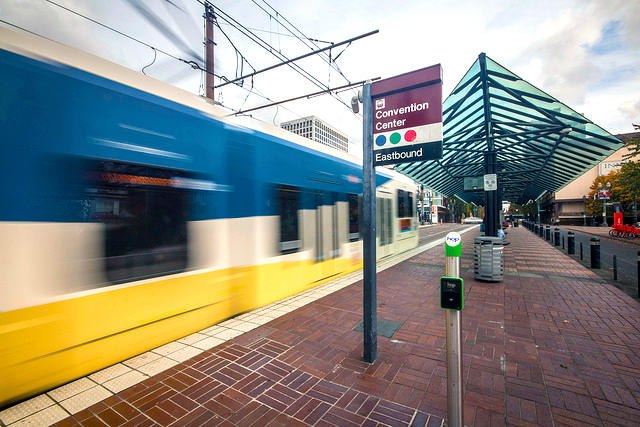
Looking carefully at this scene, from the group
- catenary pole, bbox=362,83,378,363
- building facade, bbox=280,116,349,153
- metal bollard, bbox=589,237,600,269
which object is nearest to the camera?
catenary pole, bbox=362,83,378,363

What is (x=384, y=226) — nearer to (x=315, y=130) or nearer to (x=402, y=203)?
(x=402, y=203)

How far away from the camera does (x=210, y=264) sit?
3635mm

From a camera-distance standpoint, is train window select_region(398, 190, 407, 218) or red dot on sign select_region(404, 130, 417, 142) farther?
train window select_region(398, 190, 407, 218)

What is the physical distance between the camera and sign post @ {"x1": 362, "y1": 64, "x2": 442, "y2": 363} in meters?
2.67

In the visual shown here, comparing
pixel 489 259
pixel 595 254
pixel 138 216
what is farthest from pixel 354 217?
pixel 595 254

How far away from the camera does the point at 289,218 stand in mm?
4961

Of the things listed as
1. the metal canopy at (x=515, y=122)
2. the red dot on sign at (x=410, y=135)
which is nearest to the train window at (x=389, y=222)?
the metal canopy at (x=515, y=122)

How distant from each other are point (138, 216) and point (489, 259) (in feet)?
23.4

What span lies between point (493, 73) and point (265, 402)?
30.4ft

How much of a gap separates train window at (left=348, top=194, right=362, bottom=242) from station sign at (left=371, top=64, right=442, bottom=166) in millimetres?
3874

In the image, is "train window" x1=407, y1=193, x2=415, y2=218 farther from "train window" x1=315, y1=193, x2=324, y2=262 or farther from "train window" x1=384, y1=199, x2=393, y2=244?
"train window" x1=315, y1=193, x2=324, y2=262

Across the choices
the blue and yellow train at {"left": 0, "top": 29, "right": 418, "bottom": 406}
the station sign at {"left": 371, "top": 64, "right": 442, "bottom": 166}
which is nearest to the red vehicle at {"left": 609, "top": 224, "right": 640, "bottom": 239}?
the station sign at {"left": 371, "top": 64, "right": 442, "bottom": 166}

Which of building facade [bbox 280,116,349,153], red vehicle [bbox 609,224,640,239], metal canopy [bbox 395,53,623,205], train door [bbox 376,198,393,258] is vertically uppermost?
building facade [bbox 280,116,349,153]

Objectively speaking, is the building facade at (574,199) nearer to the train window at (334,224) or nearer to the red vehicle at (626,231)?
the red vehicle at (626,231)
